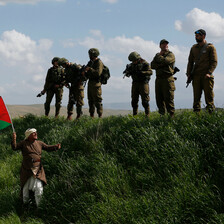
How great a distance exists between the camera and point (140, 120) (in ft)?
23.7

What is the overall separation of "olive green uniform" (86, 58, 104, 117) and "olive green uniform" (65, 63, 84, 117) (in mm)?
453

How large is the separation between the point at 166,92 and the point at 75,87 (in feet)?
13.2

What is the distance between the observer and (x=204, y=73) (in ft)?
25.0

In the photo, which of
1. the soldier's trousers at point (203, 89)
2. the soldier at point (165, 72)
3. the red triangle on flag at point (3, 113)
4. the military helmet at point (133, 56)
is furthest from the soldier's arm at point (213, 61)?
the red triangle on flag at point (3, 113)

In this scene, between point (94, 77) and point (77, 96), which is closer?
point (94, 77)

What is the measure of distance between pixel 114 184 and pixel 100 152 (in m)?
1.21

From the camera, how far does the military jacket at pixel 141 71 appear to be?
9.50 metres

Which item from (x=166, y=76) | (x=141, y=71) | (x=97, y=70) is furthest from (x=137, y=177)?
(x=97, y=70)

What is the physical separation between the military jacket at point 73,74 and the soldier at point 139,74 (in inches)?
81.8

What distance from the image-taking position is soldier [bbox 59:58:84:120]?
36.7 ft

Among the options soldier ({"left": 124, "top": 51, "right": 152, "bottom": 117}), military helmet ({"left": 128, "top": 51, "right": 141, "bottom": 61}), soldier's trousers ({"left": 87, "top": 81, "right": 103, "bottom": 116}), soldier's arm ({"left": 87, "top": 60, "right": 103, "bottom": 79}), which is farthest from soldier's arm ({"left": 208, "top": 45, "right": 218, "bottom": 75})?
soldier's trousers ({"left": 87, "top": 81, "right": 103, "bottom": 116})

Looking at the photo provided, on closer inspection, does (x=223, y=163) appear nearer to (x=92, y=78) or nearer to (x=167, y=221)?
(x=167, y=221)

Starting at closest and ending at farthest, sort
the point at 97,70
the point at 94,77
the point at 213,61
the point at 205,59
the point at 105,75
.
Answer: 1. the point at 213,61
2. the point at 205,59
3. the point at 97,70
4. the point at 94,77
5. the point at 105,75

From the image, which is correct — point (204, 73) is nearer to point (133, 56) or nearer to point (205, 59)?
point (205, 59)
